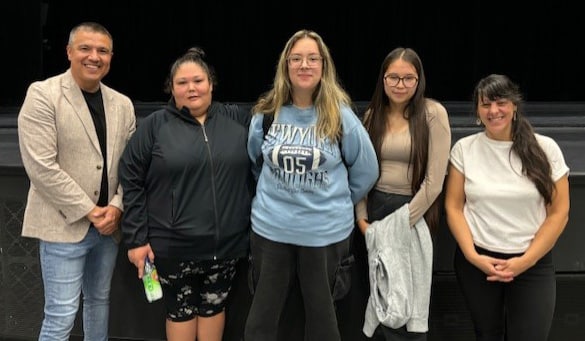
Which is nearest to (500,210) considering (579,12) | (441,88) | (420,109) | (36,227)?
(420,109)

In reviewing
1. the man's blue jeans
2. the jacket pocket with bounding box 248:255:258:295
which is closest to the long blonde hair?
the jacket pocket with bounding box 248:255:258:295

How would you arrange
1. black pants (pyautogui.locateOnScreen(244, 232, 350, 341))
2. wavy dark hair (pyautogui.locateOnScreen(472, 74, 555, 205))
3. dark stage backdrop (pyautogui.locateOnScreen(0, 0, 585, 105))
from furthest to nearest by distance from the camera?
dark stage backdrop (pyautogui.locateOnScreen(0, 0, 585, 105)) < black pants (pyautogui.locateOnScreen(244, 232, 350, 341)) < wavy dark hair (pyautogui.locateOnScreen(472, 74, 555, 205))

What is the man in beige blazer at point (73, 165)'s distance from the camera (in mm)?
1839

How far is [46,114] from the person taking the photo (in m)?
1.83

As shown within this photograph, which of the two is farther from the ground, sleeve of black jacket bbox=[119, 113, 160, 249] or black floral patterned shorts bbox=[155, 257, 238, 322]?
sleeve of black jacket bbox=[119, 113, 160, 249]

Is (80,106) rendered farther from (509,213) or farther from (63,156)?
(509,213)

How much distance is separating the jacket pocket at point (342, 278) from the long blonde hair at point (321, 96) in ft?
1.33

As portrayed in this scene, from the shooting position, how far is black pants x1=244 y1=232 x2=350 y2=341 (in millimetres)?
1865

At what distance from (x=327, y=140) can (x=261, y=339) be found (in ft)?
2.25

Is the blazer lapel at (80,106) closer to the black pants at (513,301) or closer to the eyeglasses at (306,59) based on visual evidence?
the eyeglasses at (306,59)

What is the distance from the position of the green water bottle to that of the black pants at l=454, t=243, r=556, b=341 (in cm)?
98

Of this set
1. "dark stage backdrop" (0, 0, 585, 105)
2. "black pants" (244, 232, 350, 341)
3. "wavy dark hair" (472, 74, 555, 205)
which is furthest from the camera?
"dark stage backdrop" (0, 0, 585, 105)

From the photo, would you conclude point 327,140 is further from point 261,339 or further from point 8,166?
point 8,166

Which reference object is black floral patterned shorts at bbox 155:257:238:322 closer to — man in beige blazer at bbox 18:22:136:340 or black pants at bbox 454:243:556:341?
man in beige blazer at bbox 18:22:136:340
